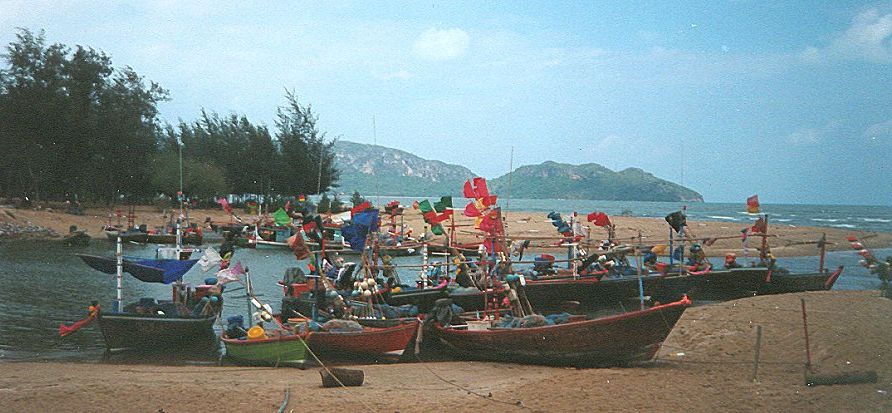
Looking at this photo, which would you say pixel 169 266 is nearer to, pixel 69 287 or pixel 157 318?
pixel 157 318

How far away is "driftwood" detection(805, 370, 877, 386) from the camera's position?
33.7ft

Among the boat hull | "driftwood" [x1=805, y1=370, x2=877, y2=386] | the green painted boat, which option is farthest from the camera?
the boat hull

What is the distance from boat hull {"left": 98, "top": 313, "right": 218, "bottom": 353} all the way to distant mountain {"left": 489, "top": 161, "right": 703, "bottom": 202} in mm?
158333

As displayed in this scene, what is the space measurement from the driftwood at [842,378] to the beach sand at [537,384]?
13 centimetres

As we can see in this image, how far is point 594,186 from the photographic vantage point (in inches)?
7072

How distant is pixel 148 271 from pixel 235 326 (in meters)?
2.57

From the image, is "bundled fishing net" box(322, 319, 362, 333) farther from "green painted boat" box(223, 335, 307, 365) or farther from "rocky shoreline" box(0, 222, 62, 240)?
"rocky shoreline" box(0, 222, 62, 240)

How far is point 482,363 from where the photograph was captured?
13906 millimetres

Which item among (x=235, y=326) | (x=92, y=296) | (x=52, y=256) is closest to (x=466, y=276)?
(x=235, y=326)

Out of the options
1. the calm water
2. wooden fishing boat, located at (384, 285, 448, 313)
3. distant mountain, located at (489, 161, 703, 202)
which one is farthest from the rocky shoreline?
distant mountain, located at (489, 161, 703, 202)

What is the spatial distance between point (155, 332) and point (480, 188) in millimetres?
7647

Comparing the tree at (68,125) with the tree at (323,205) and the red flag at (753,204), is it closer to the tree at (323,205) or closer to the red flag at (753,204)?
the tree at (323,205)

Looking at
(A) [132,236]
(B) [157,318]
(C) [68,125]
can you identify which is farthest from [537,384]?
(C) [68,125]

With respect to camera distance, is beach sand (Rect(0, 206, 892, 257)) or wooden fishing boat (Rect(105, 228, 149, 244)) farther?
beach sand (Rect(0, 206, 892, 257))
